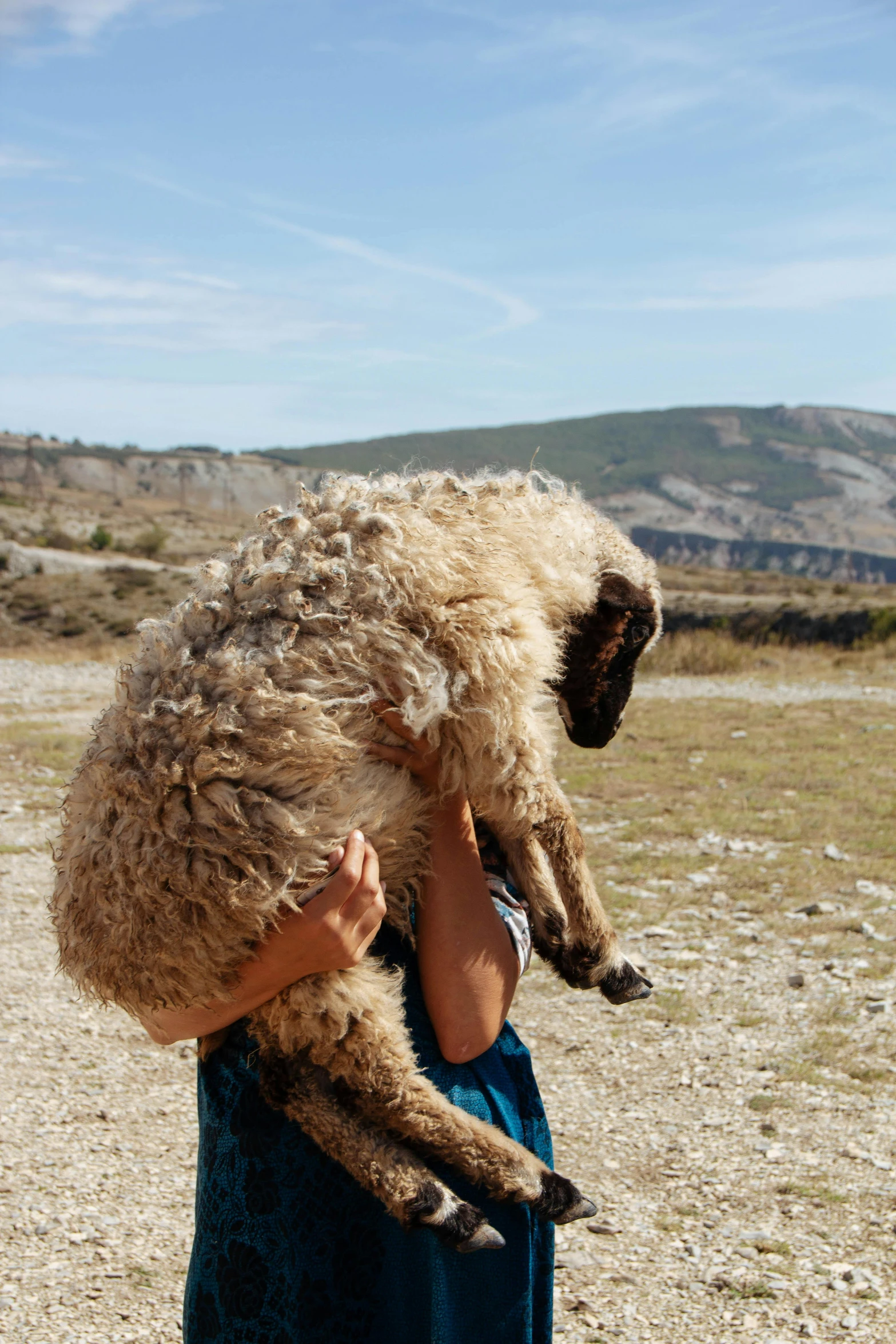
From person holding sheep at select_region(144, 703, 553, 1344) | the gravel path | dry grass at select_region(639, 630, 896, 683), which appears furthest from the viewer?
dry grass at select_region(639, 630, 896, 683)

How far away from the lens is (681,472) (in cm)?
14238

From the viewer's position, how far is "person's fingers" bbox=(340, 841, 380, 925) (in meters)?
1.78

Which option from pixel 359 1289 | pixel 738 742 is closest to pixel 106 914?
pixel 359 1289

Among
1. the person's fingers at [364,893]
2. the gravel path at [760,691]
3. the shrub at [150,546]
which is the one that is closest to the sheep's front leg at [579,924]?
the person's fingers at [364,893]

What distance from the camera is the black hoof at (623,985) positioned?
2.34 metres

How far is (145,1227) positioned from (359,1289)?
2.26 meters

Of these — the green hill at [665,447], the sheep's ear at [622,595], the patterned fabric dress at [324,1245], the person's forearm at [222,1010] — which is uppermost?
the green hill at [665,447]

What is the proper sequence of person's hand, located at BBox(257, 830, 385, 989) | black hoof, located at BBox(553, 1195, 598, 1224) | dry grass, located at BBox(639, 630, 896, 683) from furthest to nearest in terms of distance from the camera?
1. dry grass, located at BBox(639, 630, 896, 683)
2. black hoof, located at BBox(553, 1195, 598, 1224)
3. person's hand, located at BBox(257, 830, 385, 989)

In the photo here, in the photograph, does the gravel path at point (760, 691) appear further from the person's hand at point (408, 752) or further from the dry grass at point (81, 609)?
the person's hand at point (408, 752)

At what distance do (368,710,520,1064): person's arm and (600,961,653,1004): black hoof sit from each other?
0.39 meters

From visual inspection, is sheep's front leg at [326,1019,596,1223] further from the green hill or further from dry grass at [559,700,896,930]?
the green hill

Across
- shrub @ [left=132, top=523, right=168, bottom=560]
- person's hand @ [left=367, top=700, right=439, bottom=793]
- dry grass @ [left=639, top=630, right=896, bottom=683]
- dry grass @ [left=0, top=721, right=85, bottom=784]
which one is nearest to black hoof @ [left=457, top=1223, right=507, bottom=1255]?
person's hand @ [left=367, top=700, right=439, bottom=793]

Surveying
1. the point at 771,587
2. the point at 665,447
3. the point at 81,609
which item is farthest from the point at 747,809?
the point at 665,447

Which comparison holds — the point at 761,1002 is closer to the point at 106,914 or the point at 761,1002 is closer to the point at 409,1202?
the point at 409,1202
